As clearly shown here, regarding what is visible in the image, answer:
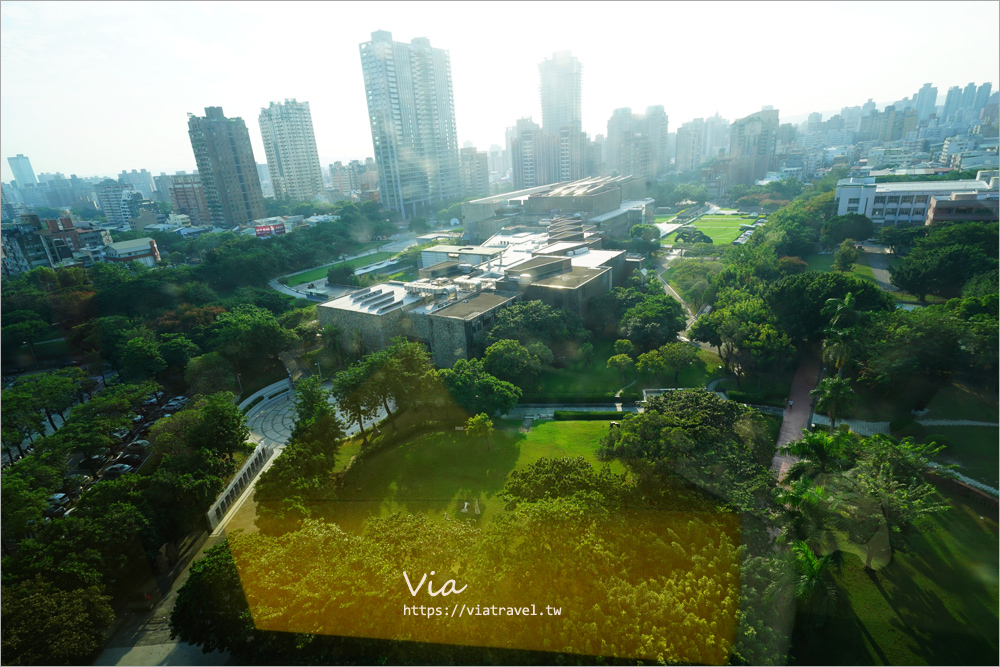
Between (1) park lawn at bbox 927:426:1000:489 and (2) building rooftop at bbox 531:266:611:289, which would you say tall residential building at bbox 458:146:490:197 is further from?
(1) park lawn at bbox 927:426:1000:489

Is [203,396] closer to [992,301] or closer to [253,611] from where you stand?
[253,611]

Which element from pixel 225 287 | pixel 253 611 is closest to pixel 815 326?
pixel 253 611

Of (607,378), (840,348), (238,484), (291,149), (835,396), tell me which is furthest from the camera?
(291,149)

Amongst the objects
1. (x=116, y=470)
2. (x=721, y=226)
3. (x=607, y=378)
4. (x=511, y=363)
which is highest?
(x=511, y=363)

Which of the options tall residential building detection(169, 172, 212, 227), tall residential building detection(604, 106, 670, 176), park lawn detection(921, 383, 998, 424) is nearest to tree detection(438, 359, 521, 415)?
park lawn detection(921, 383, 998, 424)

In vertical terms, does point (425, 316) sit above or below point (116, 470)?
above

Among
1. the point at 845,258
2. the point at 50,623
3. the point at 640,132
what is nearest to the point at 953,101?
the point at 640,132

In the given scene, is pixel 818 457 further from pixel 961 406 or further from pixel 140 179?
pixel 140 179
